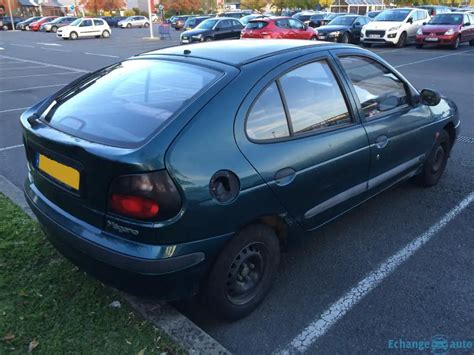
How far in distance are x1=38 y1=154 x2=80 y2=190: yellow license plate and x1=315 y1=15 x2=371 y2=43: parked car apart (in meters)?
20.1

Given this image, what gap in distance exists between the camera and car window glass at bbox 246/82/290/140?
2.58 meters

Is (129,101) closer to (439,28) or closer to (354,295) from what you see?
(354,295)

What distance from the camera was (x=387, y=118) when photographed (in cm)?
351

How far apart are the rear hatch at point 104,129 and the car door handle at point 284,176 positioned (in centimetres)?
63

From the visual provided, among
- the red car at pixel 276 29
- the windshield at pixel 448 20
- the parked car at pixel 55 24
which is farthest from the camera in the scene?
the parked car at pixel 55 24

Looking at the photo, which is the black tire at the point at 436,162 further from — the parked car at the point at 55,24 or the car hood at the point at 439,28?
the parked car at the point at 55,24

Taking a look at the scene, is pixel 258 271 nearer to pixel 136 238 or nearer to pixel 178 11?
pixel 136 238

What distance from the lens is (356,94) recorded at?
10.8ft

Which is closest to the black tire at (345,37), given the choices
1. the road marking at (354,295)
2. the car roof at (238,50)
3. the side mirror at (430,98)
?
the side mirror at (430,98)

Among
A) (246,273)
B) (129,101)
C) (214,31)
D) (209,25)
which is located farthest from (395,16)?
(246,273)

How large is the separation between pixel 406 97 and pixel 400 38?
62.2 feet

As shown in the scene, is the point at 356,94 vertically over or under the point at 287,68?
under

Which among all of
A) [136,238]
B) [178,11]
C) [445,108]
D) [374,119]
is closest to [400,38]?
[445,108]

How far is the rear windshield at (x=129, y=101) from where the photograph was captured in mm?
2441
